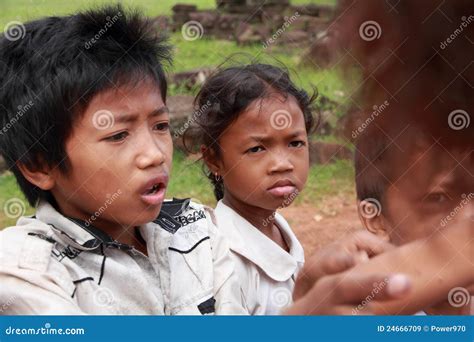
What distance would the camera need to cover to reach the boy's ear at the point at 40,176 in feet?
4.26

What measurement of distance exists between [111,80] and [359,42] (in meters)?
0.40

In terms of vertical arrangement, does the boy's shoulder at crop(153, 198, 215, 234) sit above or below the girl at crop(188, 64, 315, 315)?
below

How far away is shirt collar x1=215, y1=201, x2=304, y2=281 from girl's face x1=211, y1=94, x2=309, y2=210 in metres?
0.04

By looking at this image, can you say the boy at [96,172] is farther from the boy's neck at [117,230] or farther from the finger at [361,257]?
the finger at [361,257]

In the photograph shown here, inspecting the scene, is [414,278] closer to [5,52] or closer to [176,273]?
[176,273]

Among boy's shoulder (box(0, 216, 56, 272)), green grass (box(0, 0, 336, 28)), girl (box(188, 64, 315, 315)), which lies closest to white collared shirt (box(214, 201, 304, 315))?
girl (box(188, 64, 315, 315))

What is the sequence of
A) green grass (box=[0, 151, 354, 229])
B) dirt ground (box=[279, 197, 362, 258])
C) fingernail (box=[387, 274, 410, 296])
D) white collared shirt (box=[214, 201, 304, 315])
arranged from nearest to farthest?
fingernail (box=[387, 274, 410, 296]) < white collared shirt (box=[214, 201, 304, 315]) < green grass (box=[0, 151, 354, 229]) < dirt ground (box=[279, 197, 362, 258])

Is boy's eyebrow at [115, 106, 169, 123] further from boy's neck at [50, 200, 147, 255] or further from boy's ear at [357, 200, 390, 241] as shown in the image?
boy's ear at [357, 200, 390, 241]

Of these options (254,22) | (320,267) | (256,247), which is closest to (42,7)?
(256,247)

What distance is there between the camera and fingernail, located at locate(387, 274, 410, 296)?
3.66 ft

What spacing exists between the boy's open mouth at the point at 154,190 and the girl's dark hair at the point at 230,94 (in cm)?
21

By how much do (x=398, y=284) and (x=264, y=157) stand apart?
15.1 inches

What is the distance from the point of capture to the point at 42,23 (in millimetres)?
1312

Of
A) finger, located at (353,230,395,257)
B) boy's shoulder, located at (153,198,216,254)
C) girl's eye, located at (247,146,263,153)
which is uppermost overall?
finger, located at (353,230,395,257)
